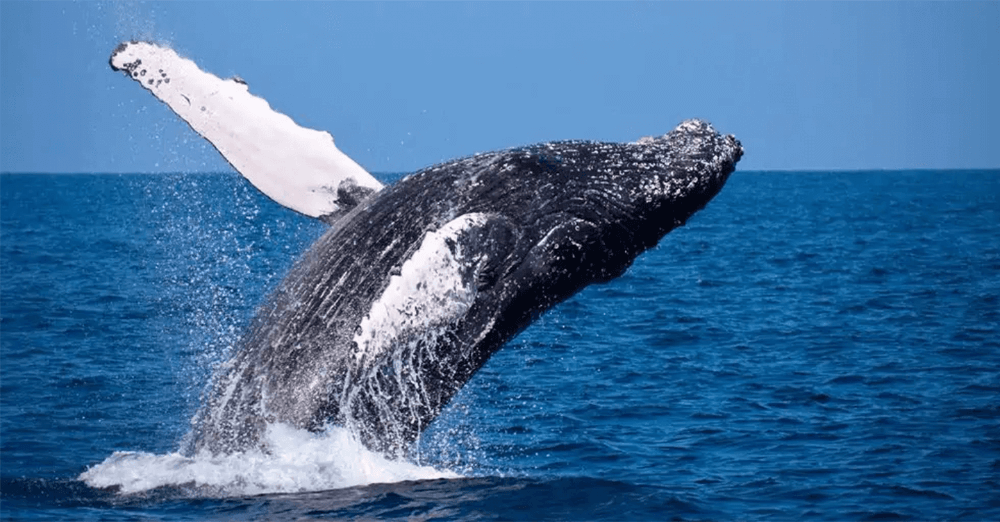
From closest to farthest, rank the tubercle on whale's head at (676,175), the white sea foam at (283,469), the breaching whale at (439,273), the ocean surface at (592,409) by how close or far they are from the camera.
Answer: the breaching whale at (439,273) → the tubercle on whale's head at (676,175) → the white sea foam at (283,469) → the ocean surface at (592,409)

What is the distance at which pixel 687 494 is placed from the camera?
9.36 meters

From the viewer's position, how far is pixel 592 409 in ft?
42.2

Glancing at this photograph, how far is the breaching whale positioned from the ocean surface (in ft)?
1.10

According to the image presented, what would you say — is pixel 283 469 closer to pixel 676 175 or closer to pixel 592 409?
pixel 676 175

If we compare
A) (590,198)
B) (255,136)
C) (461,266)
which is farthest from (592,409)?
(461,266)

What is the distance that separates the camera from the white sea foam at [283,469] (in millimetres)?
8297

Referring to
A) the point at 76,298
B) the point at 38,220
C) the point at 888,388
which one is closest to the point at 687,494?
the point at 888,388

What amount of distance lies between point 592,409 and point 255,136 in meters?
5.01

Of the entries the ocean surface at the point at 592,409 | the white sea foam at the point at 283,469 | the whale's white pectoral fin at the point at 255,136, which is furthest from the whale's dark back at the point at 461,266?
the whale's white pectoral fin at the point at 255,136

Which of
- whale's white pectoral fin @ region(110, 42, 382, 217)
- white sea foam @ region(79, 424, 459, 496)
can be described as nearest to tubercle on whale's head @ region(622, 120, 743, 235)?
whale's white pectoral fin @ region(110, 42, 382, 217)

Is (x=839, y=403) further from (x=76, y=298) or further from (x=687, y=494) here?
(x=76, y=298)

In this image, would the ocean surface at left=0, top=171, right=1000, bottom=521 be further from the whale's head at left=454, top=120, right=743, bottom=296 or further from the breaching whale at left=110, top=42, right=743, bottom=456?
the whale's head at left=454, top=120, right=743, bottom=296

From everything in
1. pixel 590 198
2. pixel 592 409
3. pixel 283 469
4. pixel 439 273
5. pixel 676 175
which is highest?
pixel 676 175

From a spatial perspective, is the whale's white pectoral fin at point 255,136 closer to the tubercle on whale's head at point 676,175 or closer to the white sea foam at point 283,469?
the white sea foam at point 283,469
